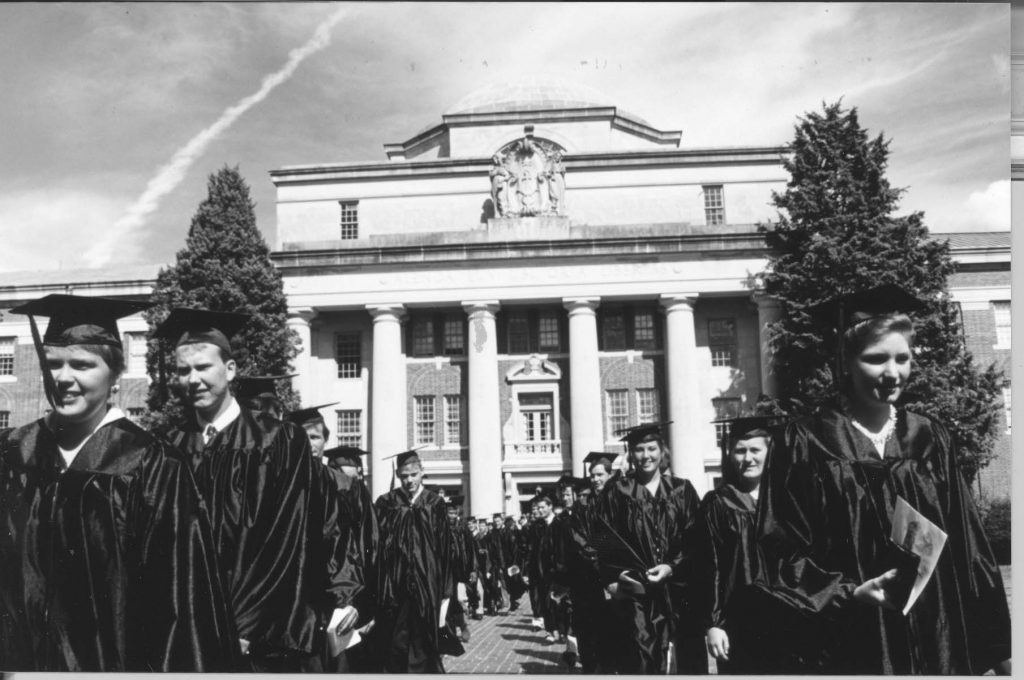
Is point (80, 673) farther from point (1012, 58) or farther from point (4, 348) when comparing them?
point (4, 348)

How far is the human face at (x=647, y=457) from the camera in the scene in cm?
842

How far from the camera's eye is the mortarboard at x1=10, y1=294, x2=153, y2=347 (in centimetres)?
533

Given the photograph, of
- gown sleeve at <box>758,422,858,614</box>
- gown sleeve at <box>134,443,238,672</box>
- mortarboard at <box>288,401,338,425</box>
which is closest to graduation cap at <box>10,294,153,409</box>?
gown sleeve at <box>134,443,238,672</box>

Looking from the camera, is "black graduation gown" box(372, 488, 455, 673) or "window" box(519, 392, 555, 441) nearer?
"black graduation gown" box(372, 488, 455, 673)

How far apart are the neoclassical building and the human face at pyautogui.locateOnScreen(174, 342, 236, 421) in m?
31.5

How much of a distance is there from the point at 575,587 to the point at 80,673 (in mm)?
5562

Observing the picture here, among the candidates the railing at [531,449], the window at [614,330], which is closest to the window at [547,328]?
the window at [614,330]

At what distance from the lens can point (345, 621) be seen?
220 inches

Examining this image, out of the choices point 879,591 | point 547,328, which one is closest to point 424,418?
point 547,328

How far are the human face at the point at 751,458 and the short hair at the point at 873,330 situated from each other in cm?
162

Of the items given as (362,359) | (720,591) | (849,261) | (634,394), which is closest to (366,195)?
(362,359)

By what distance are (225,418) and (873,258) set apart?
22861mm

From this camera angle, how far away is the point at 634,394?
39438 mm

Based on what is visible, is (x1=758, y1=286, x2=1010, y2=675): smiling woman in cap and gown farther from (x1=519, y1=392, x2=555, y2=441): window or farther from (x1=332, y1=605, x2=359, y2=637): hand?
(x1=519, y1=392, x2=555, y2=441): window
